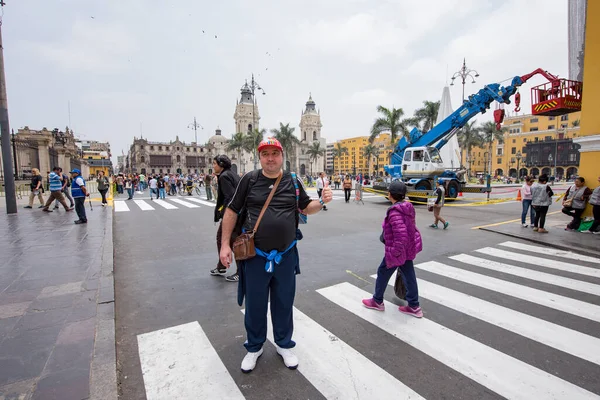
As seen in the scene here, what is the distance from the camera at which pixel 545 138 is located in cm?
6675

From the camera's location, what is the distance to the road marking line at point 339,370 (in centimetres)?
236

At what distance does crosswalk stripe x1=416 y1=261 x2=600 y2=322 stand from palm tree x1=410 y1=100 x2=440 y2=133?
1256 inches

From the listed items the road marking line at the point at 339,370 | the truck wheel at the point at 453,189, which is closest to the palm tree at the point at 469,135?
the truck wheel at the point at 453,189

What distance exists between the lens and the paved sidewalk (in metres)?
2.35

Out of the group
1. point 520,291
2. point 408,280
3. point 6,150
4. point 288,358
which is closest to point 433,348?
point 408,280

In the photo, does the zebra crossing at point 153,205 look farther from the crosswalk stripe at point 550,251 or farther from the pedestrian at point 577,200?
the pedestrian at point 577,200

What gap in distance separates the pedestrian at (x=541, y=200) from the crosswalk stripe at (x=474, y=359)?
6.97m

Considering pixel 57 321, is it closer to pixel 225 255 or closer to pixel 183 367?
pixel 183 367

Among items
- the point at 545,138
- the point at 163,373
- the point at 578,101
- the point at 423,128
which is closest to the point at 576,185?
the point at 578,101

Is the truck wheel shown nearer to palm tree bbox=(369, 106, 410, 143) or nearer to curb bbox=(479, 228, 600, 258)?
curb bbox=(479, 228, 600, 258)

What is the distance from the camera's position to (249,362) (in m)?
2.62

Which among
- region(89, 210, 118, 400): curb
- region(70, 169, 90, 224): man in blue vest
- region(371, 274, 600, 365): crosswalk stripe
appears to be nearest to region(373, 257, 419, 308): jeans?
region(371, 274, 600, 365): crosswalk stripe

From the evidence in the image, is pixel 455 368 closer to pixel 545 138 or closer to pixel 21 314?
pixel 21 314

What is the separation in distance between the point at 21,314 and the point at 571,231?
11.7 meters
